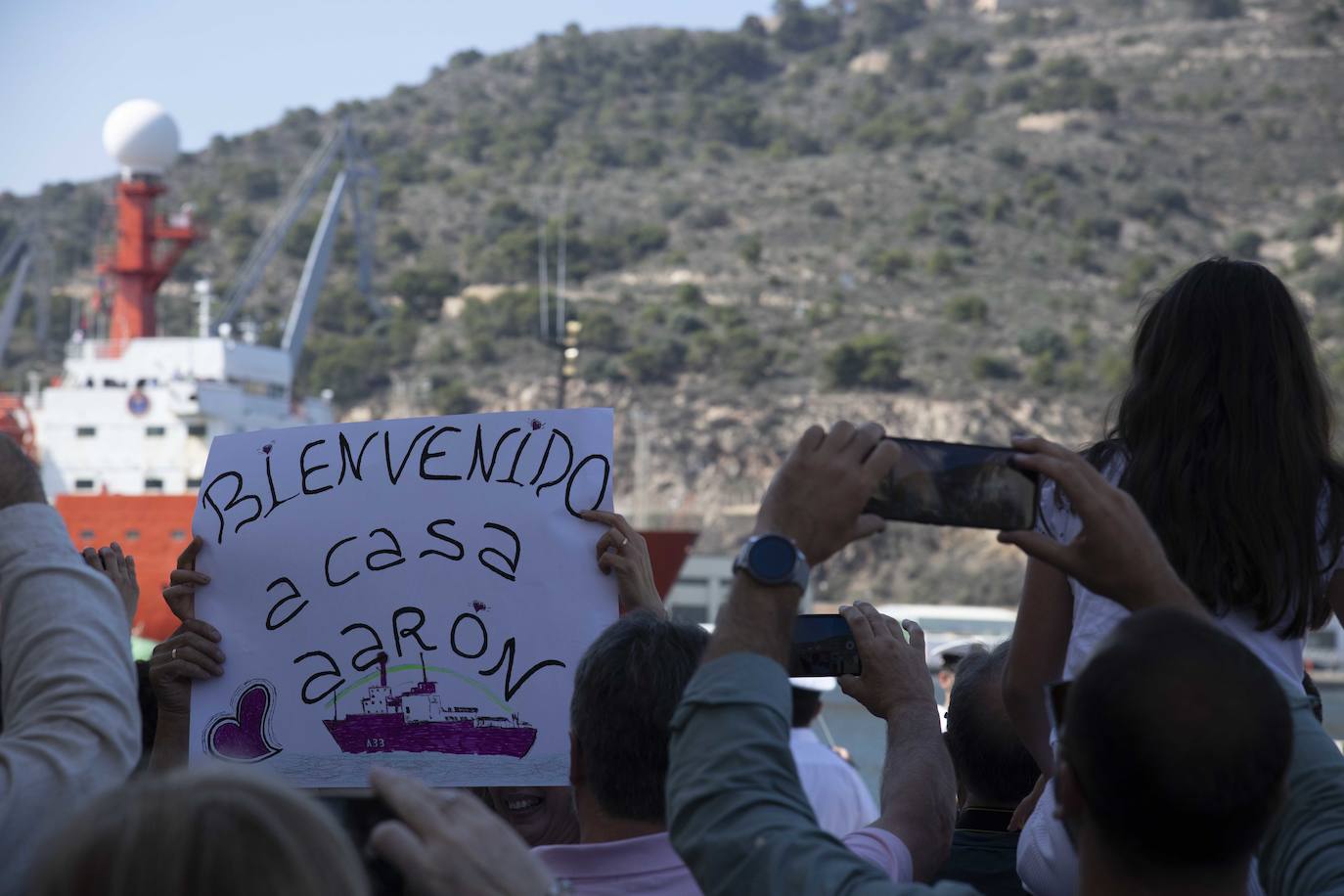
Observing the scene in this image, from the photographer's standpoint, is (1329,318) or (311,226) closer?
(1329,318)

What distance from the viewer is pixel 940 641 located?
1287 inches

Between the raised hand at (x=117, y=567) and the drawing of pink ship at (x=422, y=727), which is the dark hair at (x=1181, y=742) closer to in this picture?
the drawing of pink ship at (x=422, y=727)

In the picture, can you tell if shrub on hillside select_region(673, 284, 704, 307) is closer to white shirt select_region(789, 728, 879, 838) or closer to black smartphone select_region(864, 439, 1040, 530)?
white shirt select_region(789, 728, 879, 838)

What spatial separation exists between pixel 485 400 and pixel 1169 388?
192 ft

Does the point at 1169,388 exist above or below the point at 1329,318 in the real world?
above

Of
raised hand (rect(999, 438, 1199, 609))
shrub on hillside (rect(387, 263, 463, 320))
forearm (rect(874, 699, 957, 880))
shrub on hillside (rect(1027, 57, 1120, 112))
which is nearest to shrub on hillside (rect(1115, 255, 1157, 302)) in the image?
shrub on hillside (rect(1027, 57, 1120, 112))

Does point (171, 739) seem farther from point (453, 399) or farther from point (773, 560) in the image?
point (453, 399)

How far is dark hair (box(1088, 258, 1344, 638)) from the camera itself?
2066mm

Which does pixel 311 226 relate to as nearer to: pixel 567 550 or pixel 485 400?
pixel 485 400

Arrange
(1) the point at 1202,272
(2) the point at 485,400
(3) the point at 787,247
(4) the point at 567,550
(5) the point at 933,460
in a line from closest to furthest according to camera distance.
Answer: (5) the point at 933,460
(1) the point at 1202,272
(4) the point at 567,550
(2) the point at 485,400
(3) the point at 787,247

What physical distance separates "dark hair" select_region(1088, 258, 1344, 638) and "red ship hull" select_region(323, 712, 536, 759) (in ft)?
3.28

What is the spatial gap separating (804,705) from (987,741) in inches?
83.0

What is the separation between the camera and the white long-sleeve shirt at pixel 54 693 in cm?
173

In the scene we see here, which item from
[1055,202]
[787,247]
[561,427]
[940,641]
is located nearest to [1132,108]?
[1055,202]
